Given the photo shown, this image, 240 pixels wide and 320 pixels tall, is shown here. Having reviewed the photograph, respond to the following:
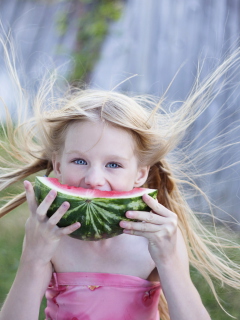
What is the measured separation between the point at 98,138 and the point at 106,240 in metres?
0.65

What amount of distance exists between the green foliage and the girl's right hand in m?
7.14

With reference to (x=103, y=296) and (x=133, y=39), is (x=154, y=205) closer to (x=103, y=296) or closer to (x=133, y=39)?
(x=103, y=296)

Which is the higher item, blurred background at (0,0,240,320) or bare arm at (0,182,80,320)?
blurred background at (0,0,240,320)

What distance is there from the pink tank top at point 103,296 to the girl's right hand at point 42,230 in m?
0.33

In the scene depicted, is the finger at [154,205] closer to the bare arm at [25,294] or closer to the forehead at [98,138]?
the forehead at [98,138]

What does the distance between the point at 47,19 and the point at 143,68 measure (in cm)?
252

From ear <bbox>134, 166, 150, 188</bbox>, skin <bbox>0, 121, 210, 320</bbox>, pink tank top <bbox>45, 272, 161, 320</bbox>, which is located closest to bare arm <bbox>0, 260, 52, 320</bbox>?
skin <bbox>0, 121, 210, 320</bbox>

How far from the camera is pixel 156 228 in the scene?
106 inches

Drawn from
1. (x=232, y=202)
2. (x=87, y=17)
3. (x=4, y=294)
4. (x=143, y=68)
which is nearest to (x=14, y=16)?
(x=87, y=17)

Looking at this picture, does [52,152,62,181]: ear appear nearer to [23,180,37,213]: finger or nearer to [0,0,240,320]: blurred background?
[23,180,37,213]: finger

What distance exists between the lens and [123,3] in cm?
1061

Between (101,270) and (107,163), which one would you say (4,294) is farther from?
(107,163)

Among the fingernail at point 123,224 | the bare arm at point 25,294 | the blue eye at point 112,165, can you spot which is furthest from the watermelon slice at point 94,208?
the bare arm at point 25,294

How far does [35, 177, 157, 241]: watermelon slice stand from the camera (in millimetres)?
2541
